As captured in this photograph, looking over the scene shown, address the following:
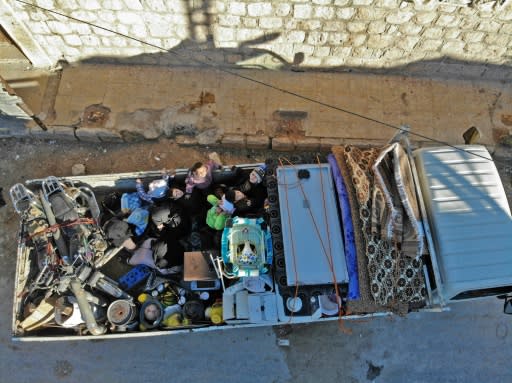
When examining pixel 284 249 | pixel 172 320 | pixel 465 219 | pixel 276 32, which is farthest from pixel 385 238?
pixel 276 32

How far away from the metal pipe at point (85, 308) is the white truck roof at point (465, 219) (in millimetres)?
4414

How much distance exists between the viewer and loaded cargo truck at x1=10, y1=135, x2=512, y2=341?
5.02 meters

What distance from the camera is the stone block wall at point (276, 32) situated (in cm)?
639

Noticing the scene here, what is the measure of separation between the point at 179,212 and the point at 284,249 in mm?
1748

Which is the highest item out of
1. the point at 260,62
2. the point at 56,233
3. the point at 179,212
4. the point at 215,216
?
the point at 260,62

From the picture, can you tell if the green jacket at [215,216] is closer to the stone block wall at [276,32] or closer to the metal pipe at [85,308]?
the metal pipe at [85,308]

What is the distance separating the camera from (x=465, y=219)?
4957 mm

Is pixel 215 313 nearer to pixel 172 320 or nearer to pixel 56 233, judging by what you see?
pixel 172 320

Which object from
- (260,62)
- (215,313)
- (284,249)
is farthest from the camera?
(260,62)

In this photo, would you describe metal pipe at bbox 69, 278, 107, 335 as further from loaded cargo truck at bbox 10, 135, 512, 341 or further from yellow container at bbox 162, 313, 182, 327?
yellow container at bbox 162, 313, 182, 327

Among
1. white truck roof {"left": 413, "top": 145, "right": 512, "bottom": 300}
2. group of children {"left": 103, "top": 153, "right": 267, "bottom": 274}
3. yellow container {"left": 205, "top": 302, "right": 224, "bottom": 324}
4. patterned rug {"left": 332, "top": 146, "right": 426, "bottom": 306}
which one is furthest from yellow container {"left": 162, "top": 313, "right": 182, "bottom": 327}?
white truck roof {"left": 413, "top": 145, "right": 512, "bottom": 300}

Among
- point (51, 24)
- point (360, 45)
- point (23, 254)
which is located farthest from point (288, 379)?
point (51, 24)

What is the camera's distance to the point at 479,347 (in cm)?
640

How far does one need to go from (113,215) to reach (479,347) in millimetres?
6032
